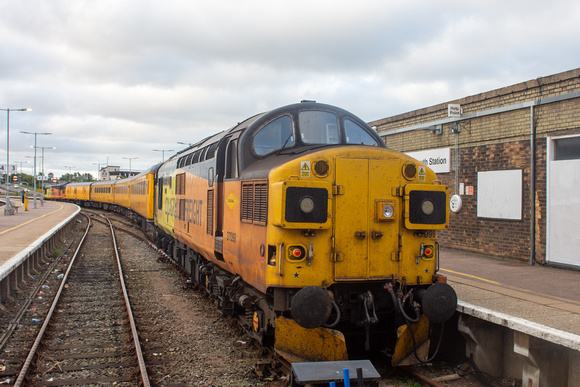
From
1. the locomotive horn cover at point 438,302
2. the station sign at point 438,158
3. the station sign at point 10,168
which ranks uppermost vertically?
the station sign at point 10,168

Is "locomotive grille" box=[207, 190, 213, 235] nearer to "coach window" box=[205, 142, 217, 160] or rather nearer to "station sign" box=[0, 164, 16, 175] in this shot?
"coach window" box=[205, 142, 217, 160]

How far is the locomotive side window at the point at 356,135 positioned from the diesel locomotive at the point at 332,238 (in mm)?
19

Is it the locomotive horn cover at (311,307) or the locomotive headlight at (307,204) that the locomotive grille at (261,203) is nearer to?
the locomotive headlight at (307,204)

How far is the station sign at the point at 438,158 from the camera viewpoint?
577 inches

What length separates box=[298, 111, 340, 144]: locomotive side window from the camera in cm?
642

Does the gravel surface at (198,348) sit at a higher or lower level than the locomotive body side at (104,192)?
lower

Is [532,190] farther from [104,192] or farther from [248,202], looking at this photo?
[104,192]

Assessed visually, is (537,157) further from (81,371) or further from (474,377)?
(81,371)

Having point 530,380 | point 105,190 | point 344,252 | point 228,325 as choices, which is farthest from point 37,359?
point 105,190

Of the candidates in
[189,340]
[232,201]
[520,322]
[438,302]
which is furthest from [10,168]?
[520,322]

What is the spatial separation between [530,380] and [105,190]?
41728 millimetres

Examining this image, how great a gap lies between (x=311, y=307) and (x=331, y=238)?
2.71 ft

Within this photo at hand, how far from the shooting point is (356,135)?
22.1 ft

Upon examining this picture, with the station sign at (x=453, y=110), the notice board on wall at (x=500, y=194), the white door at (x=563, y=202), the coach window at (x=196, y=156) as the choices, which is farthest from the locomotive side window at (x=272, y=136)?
the station sign at (x=453, y=110)
